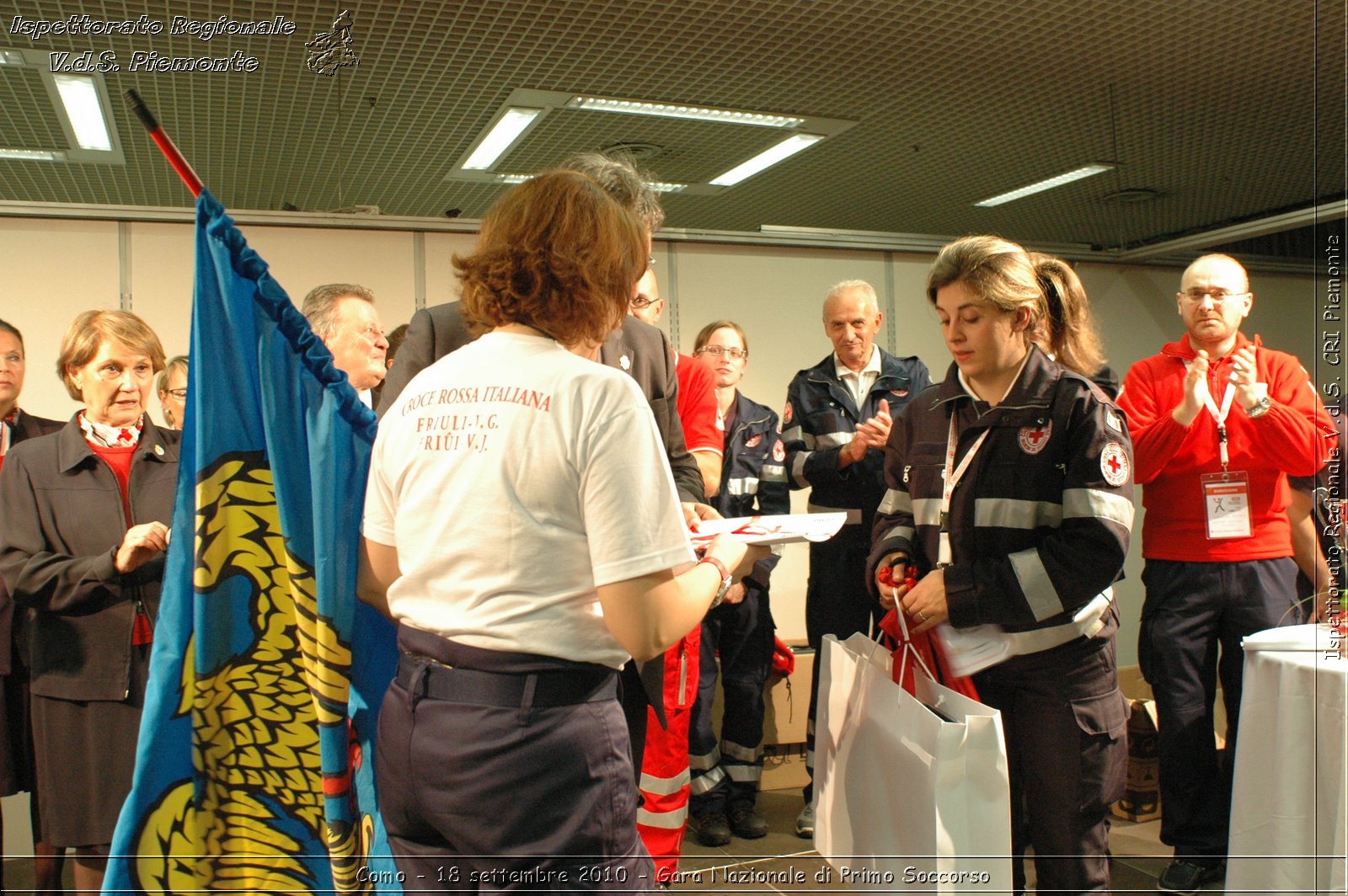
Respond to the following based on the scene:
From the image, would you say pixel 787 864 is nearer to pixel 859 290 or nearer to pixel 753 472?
pixel 753 472

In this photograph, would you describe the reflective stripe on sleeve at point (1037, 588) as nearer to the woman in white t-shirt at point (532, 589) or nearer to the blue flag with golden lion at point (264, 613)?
the woman in white t-shirt at point (532, 589)

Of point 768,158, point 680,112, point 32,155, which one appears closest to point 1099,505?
point 680,112

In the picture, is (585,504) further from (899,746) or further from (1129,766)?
(1129,766)

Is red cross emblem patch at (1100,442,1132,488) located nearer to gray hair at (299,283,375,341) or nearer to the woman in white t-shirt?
the woman in white t-shirt

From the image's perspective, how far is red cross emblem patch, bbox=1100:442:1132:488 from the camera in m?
1.90

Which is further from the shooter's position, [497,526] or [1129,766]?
[1129,766]

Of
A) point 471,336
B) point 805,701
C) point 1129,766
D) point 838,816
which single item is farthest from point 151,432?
point 1129,766

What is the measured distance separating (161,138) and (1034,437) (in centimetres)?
157

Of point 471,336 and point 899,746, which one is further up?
point 471,336

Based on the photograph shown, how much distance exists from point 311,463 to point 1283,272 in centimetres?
564

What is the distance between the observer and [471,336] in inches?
73.0

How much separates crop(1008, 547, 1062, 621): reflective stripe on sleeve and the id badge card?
132 cm

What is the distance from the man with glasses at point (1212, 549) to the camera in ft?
9.42

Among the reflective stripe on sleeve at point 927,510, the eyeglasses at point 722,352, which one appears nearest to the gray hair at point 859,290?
the eyeglasses at point 722,352
